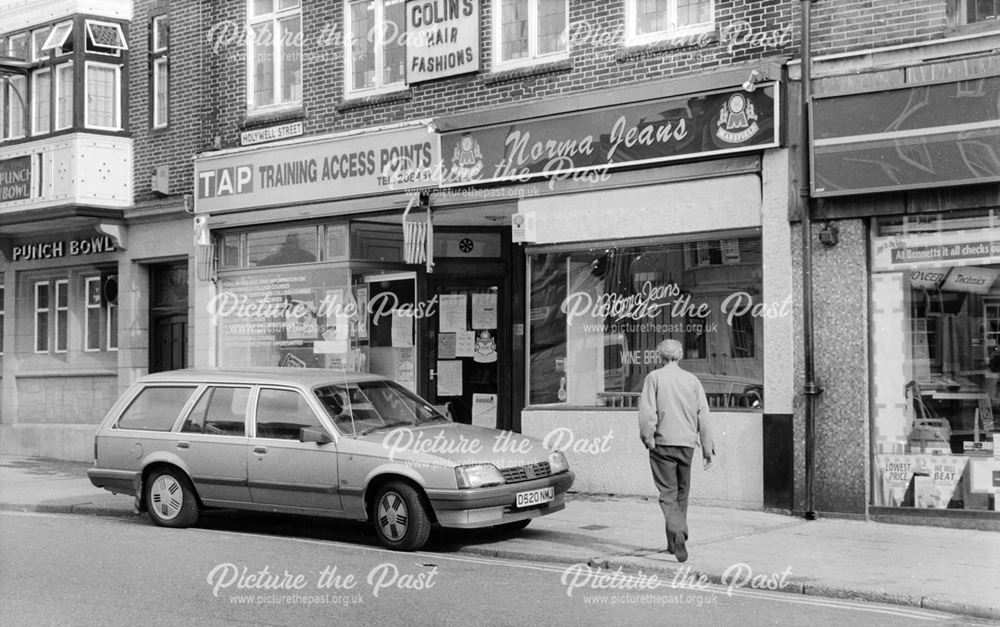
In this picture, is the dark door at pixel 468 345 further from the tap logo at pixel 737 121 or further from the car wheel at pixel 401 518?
the car wheel at pixel 401 518

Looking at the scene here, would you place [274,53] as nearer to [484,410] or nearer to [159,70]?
[159,70]

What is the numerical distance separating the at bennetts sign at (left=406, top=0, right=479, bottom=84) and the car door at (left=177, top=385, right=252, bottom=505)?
5.63 m

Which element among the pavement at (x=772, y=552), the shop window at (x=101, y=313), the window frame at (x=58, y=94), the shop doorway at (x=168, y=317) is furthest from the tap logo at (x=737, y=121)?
the shop window at (x=101, y=313)

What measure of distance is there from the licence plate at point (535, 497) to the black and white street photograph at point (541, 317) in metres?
0.04

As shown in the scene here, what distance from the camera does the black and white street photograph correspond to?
9.25 metres

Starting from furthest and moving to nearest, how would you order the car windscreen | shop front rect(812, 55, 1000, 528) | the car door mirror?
shop front rect(812, 55, 1000, 528) → the car windscreen → the car door mirror

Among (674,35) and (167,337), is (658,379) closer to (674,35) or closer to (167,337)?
(674,35)

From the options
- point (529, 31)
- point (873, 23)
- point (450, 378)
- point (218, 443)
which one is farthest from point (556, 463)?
point (529, 31)

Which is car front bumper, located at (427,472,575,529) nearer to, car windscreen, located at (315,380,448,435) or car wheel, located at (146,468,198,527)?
car windscreen, located at (315,380,448,435)

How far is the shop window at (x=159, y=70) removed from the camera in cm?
1855

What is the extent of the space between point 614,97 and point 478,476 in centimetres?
532

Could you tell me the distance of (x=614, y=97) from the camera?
1322cm

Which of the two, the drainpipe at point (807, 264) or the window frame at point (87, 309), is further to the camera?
the window frame at point (87, 309)

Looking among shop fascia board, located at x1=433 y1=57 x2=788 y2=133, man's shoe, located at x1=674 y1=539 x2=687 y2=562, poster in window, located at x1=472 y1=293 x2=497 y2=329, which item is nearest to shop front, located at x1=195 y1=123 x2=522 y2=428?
poster in window, located at x1=472 y1=293 x2=497 y2=329
